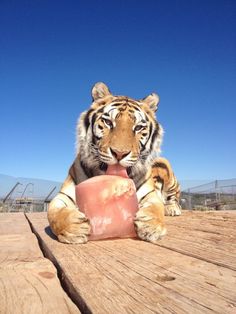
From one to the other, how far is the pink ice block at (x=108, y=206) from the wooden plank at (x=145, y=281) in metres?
0.48

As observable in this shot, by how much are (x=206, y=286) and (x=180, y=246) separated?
914 mm

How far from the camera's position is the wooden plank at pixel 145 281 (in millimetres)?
1046

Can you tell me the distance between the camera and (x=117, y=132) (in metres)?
3.19

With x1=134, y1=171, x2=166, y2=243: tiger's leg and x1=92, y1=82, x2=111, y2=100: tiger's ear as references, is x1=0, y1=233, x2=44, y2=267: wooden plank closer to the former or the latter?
x1=134, y1=171, x2=166, y2=243: tiger's leg

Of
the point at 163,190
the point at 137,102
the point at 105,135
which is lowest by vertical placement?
the point at 163,190

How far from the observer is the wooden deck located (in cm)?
Result: 106

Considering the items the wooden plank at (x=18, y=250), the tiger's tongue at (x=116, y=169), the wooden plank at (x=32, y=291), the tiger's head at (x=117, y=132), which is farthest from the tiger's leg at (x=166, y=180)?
the wooden plank at (x=32, y=291)

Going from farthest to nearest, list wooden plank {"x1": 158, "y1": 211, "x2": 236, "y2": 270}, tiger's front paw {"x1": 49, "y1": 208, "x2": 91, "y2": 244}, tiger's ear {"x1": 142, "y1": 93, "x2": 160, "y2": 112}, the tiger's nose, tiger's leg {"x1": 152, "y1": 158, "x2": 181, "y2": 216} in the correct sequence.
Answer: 1. tiger's leg {"x1": 152, "y1": 158, "x2": 181, "y2": 216}
2. tiger's ear {"x1": 142, "y1": 93, "x2": 160, "y2": 112}
3. the tiger's nose
4. tiger's front paw {"x1": 49, "y1": 208, "x2": 91, "y2": 244}
5. wooden plank {"x1": 158, "y1": 211, "x2": 236, "y2": 270}

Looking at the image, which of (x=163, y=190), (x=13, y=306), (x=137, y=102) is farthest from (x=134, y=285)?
(x=163, y=190)

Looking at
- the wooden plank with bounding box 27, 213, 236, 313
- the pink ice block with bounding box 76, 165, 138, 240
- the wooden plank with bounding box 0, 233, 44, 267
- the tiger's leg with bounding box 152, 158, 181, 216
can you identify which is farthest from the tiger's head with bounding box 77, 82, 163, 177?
the tiger's leg with bounding box 152, 158, 181, 216

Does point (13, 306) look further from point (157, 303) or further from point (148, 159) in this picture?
point (148, 159)

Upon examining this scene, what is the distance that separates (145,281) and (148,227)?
1.21m

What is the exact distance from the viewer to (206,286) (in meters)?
1.24

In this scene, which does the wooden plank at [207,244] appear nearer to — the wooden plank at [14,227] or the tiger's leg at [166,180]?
the wooden plank at [14,227]
